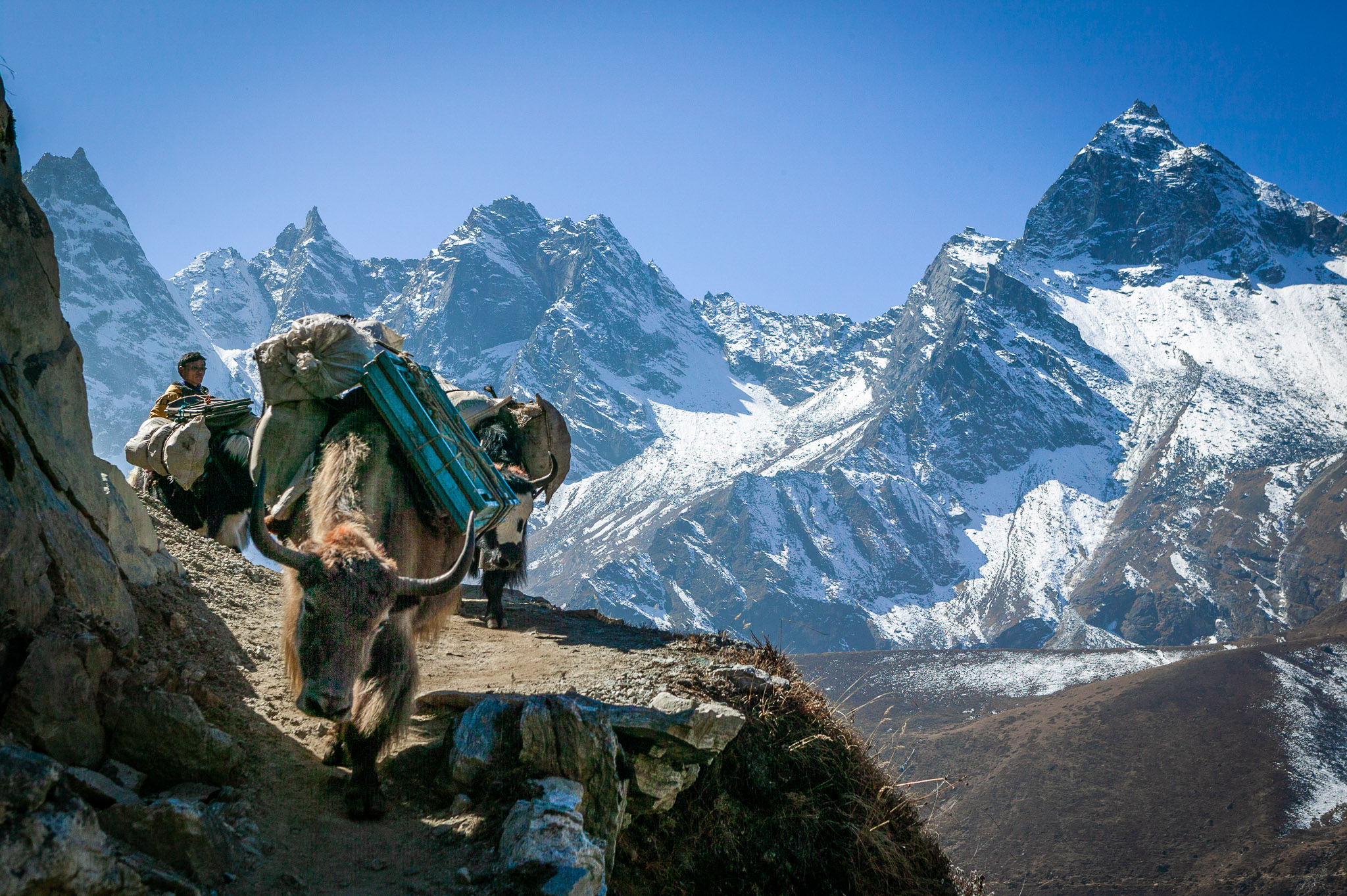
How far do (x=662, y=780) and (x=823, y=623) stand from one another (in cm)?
19335

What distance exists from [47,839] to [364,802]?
1892 millimetres

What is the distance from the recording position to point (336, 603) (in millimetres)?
4230

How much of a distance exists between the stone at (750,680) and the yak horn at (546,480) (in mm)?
4410

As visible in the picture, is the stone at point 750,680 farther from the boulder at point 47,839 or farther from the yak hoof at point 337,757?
the boulder at point 47,839

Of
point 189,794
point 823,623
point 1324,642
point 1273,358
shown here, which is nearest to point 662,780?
point 189,794

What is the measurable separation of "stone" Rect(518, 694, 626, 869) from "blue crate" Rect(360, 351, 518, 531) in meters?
1.61

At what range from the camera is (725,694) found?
6559 millimetres

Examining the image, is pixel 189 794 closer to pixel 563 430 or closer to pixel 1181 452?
pixel 563 430

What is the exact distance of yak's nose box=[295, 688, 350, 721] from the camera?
3.96 metres

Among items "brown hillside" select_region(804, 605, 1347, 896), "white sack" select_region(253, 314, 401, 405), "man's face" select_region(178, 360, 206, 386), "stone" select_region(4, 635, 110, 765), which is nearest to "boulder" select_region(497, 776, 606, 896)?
"stone" select_region(4, 635, 110, 765)

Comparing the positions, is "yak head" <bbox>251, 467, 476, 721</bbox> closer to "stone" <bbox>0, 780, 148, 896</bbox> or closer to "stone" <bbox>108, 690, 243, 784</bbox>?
"stone" <bbox>108, 690, 243, 784</bbox>

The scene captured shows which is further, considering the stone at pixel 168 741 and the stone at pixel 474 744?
the stone at pixel 474 744

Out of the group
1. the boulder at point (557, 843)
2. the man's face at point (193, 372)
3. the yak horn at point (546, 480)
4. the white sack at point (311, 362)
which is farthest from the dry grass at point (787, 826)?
the man's face at point (193, 372)

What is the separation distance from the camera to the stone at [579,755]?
188 inches
